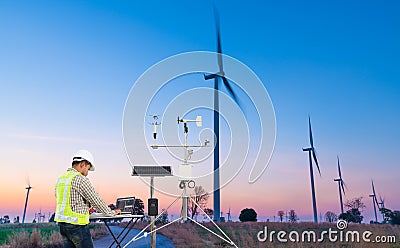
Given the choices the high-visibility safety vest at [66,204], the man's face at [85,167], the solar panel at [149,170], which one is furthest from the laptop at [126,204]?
the high-visibility safety vest at [66,204]

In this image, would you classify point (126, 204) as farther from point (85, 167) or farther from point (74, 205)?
point (74, 205)

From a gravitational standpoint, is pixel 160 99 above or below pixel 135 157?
above

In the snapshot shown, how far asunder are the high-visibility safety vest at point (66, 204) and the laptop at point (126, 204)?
179 cm

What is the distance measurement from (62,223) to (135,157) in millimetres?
2558

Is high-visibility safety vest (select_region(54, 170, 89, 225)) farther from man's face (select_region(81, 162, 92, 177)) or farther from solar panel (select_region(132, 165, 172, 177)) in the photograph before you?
solar panel (select_region(132, 165, 172, 177))

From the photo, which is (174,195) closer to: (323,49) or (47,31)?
(47,31)

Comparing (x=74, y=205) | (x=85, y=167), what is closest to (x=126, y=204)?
(x=85, y=167)

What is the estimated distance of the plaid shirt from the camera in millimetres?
3221

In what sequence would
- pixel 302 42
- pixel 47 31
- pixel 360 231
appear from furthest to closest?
pixel 302 42
pixel 47 31
pixel 360 231

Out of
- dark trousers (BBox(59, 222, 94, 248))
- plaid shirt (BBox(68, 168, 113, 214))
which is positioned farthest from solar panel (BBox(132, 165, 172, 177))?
dark trousers (BBox(59, 222, 94, 248))

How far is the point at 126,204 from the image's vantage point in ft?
16.9

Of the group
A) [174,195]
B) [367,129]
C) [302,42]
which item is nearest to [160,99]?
[174,195]

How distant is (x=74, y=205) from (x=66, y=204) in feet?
0.22

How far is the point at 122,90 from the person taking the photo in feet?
34.3
